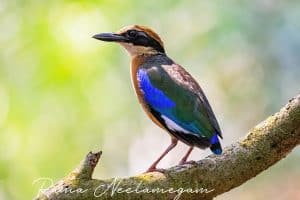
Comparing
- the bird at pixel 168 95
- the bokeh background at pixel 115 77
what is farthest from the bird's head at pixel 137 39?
the bokeh background at pixel 115 77

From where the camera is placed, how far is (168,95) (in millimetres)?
3916

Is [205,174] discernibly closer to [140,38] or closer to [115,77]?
[140,38]

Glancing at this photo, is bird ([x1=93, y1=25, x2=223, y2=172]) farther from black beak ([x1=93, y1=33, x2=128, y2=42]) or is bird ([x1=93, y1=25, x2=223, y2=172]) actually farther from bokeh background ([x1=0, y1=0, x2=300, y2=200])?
bokeh background ([x1=0, y1=0, x2=300, y2=200])

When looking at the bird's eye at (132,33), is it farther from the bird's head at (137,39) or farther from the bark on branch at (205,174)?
the bark on branch at (205,174)

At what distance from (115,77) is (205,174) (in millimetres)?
2668

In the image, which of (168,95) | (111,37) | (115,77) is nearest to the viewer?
(168,95)

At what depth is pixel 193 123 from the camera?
12.2 ft

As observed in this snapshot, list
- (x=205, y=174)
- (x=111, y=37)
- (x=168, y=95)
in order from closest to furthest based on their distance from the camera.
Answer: (x=205, y=174)
(x=168, y=95)
(x=111, y=37)

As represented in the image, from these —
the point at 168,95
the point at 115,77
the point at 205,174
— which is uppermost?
the point at 168,95

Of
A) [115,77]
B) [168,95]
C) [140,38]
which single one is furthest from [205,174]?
[115,77]

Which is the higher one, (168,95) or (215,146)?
(168,95)

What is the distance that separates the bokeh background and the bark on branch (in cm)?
210

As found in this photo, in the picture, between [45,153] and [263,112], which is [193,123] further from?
[263,112]

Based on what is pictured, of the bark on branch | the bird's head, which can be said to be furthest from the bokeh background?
the bark on branch
